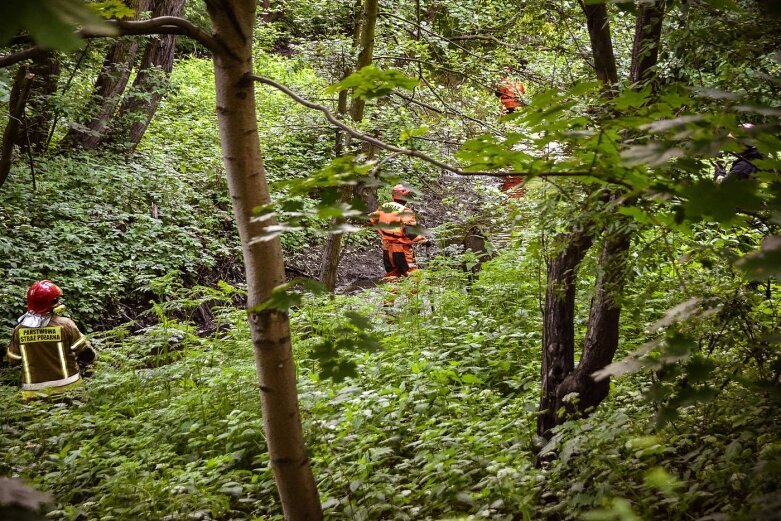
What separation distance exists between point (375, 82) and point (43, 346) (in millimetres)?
5926

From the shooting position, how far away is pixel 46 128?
10938 mm

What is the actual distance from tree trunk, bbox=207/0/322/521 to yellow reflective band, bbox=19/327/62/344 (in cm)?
505

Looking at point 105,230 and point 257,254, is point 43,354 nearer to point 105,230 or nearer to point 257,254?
point 105,230

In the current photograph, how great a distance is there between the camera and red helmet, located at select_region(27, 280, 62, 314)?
648 centimetres

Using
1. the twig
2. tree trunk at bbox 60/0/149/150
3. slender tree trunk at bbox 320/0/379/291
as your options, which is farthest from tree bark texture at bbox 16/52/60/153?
the twig

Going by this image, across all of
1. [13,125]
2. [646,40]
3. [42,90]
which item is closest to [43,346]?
[13,125]

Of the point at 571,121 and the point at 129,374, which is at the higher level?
the point at 571,121

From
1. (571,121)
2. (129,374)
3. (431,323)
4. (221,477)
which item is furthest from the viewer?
(431,323)

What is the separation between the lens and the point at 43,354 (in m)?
6.55

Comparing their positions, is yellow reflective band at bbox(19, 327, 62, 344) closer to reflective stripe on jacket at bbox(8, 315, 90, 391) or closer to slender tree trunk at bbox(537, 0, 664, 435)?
reflective stripe on jacket at bbox(8, 315, 90, 391)

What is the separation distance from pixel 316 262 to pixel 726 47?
962 centimetres

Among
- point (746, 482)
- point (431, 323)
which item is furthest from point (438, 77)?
point (746, 482)

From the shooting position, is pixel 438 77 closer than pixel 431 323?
No

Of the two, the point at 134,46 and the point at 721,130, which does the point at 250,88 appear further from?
the point at 134,46
